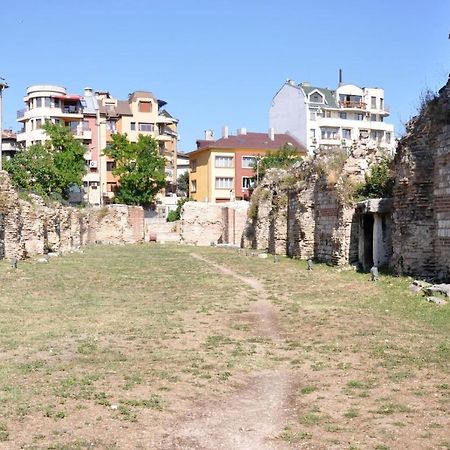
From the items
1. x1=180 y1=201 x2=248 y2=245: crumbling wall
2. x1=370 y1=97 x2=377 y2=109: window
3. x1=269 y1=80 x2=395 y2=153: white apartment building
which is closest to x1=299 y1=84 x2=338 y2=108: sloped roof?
x1=269 y1=80 x2=395 y2=153: white apartment building

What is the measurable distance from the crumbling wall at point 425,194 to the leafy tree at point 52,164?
45126 mm

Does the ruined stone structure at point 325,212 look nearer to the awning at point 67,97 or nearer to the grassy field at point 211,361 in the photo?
the grassy field at point 211,361

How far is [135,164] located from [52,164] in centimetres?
1061

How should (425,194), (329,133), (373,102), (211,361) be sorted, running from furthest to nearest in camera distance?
(373,102)
(329,133)
(425,194)
(211,361)

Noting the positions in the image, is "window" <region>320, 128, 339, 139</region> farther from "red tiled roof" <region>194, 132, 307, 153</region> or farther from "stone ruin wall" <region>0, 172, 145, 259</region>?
"stone ruin wall" <region>0, 172, 145, 259</region>

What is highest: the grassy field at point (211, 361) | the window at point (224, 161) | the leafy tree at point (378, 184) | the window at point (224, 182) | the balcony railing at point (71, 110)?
the balcony railing at point (71, 110)

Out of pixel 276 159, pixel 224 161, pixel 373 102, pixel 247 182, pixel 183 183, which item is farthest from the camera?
pixel 183 183

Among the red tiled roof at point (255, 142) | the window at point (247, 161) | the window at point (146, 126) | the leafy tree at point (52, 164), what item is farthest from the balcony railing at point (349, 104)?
the leafy tree at point (52, 164)

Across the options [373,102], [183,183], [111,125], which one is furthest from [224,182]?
[183,183]

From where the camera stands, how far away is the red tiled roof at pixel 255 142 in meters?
77.6

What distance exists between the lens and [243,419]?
736 centimetres

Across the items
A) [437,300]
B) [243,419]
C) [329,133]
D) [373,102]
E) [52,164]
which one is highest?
[373,102]

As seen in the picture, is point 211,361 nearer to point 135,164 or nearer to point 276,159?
point 276,159

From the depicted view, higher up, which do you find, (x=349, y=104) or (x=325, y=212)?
(x=349, y=104)
